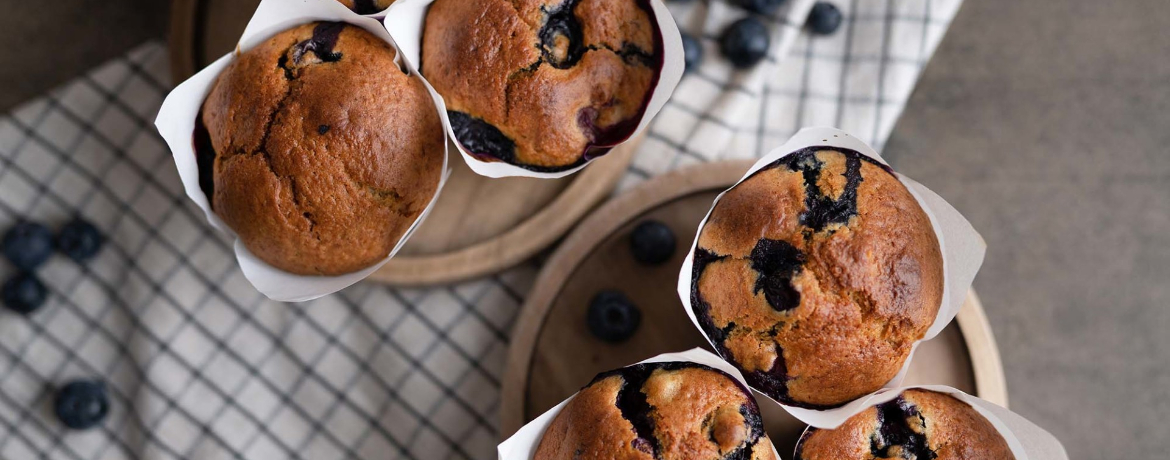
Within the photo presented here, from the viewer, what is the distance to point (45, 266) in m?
2.62

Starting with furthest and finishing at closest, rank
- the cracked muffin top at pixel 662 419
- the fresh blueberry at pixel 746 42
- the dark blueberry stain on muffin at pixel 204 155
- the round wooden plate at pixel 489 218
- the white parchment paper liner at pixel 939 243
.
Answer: the fresh blueberry at pixel 746 42
the round wooden plate at pixel 489 218
the dark blueberry stain on muffin at pixel 204 155
the white parchment paper liner at pixel 939 243
the cracked muffin top at pixel 662 419

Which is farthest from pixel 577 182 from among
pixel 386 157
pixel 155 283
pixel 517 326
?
pixel 155 283

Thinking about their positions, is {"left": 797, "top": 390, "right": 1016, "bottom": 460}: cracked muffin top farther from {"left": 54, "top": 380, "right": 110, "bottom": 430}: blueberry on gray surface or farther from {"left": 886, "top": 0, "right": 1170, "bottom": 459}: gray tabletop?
{"left": 54, "top": 380, "right": 110, "bottom": 430}: blueberry on gray surface

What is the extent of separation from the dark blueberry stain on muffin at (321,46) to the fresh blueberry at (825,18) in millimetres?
1490

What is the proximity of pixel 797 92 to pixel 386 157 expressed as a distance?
1403mm

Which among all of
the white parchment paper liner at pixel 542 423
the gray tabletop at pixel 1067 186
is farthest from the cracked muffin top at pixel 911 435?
the gray tabletop at pixel 1067 186

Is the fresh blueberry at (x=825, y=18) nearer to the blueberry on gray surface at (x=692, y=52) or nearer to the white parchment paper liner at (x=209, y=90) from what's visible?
the blueberry on gray surface at (x=692, y=52)

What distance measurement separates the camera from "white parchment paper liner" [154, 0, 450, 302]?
1943 mm

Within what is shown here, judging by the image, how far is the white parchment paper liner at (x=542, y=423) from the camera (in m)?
1.76

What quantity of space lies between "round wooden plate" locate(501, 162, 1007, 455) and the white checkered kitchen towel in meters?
0.22

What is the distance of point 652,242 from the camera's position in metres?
2.13

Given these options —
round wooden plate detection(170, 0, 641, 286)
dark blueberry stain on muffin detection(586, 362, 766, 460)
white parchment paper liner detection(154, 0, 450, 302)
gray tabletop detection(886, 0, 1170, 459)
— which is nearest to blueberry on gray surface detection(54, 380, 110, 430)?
white parchment paper liner detection(154, 0, 450, 302)

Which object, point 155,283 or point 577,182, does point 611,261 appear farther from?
point 155,283

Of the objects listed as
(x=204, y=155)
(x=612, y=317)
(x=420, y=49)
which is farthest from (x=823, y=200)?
(x=204, y=155)
